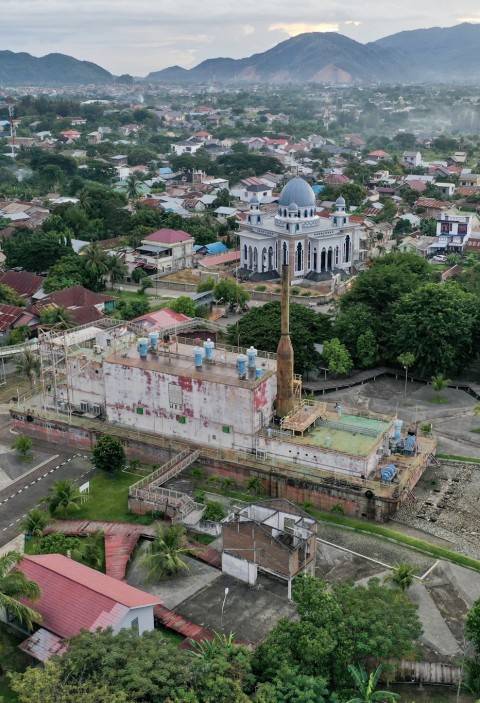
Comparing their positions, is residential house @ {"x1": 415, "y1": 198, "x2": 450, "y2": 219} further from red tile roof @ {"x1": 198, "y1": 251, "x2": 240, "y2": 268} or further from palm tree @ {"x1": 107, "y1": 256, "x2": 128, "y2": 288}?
palm tree @ {"x1": 107, "y1": 256, "x2": 128, "y2": 288}

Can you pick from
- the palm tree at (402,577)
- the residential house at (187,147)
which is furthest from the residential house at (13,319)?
the residential house at (187,147)

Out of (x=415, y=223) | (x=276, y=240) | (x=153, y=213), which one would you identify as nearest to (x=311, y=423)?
(x=276, y=240)

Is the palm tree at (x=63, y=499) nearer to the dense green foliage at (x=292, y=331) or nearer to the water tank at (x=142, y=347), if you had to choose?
the water tank at (x=142, y=347)

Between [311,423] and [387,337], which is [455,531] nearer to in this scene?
[311,423]

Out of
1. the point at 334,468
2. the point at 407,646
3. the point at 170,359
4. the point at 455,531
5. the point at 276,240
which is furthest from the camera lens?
the point at 276,240

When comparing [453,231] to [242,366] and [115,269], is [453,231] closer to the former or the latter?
Answer: [115,269]

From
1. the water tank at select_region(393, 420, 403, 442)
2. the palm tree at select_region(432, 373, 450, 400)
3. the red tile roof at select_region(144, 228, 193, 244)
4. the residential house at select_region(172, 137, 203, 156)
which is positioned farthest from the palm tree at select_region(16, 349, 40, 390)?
the residential house at select_region(172, 137, 203, 156)
